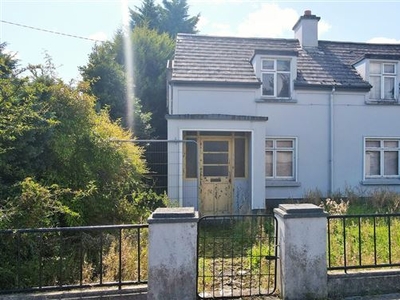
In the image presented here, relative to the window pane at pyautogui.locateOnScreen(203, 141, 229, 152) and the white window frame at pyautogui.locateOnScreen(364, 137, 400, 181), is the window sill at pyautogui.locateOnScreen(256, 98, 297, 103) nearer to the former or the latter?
the window pane at pyautogui.locateOnScreen(203, 141, 229, 152)

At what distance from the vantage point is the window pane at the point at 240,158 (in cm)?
1000

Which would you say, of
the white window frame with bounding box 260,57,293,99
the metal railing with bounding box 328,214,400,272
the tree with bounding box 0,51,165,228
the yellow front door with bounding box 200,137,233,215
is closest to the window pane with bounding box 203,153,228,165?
the yellow front door with bounding box 200,137,233,215

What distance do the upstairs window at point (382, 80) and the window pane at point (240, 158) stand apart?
514 cm

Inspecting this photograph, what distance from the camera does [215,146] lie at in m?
9.98

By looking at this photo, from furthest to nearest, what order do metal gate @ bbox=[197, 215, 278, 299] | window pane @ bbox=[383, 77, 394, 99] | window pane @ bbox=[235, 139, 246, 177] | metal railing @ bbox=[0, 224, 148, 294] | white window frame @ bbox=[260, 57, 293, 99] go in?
window pane @ bbox=[383, 77, 394, 99] < white window frame @ bbox=[260, 57, 293, 99] < window pane @ bbox=[235, 139, 246, 177] < metal gate @ bbox=[197, 215, 278, 299] < metal railing @ bbox=[0, 224, 148, 294]

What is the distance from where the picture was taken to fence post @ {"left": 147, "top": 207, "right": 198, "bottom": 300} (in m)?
3.63

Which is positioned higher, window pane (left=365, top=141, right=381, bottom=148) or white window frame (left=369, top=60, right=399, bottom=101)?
white window frame (left=369, top=60, right=399, bottom=101)

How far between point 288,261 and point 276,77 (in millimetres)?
7939

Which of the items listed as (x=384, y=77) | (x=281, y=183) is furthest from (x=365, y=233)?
(x=384, y=77)

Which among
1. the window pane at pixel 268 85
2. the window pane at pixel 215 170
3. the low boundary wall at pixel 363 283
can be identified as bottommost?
the low boundary wall at pixel 363 283

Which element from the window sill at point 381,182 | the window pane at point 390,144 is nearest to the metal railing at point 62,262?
the window sill at point 381,182

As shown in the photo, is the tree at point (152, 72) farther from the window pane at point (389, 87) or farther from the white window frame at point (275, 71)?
the window pane at point (389, 87)

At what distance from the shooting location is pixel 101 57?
14.6 meters

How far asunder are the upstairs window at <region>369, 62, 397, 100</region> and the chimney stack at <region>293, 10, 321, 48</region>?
2.49 meters
